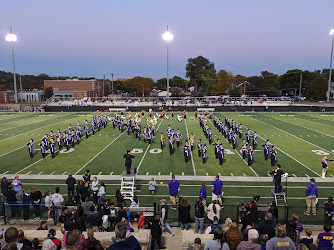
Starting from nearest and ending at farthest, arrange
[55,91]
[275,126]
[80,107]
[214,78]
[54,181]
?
[54,181], [275,126], [80,107], [55,91], [214,78]

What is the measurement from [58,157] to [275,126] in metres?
20.5

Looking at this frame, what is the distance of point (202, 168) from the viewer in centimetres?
1381

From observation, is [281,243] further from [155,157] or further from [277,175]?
[155,157]

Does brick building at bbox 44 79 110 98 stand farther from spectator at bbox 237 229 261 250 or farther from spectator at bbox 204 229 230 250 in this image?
spectator at bbox 237 229 261 250

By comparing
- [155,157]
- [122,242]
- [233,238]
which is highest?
[122,242]

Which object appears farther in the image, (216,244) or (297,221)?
(297,221)

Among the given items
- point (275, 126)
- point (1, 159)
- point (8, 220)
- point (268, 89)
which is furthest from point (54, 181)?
point (268, 89)

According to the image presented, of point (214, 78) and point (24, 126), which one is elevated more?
point (214, 78)

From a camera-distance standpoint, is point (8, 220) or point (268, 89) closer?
point (8, 220)

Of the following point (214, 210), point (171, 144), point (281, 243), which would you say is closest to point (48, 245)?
point (281, 243)

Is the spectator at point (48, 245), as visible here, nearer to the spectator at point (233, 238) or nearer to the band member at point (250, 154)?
the spectator at point (233, 238)

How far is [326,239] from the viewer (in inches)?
195

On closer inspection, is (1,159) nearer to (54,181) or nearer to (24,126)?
(54,181)

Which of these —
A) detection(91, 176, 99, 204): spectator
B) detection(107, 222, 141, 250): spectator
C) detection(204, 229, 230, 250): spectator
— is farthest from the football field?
detection(107, 222, 141, 250): spectator
